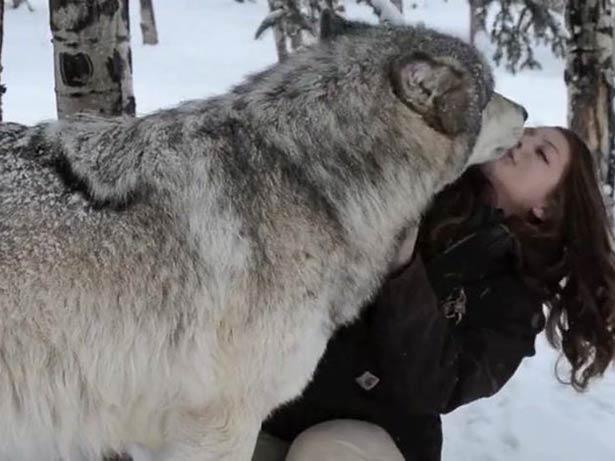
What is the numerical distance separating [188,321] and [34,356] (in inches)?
16.4

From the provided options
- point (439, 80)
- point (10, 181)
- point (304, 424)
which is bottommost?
point (304, 424)

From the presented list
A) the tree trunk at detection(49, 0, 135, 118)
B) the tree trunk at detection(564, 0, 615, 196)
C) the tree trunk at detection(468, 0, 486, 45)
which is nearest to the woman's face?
the tree trunk at detection(49, 0, 135, 118)

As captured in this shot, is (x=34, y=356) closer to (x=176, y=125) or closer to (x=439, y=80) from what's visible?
(x=176, y=125)

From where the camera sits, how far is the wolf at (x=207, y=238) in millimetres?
2701

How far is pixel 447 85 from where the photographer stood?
2857mm

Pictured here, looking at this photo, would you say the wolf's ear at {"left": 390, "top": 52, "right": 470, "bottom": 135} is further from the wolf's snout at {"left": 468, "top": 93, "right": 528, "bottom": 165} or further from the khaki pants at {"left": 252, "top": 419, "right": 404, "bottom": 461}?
the khaki pants at {"left": 252, "top": 419, "right": 404, "bottom": 461}

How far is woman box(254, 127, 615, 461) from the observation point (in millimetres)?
3281

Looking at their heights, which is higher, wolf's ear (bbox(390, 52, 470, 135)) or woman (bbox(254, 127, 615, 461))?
wolf's ear (bbox(390, 52, 470, 135))

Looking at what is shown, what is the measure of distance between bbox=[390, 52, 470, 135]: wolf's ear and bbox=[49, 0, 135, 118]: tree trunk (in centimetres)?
177

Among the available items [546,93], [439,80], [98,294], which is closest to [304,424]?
[98,294]

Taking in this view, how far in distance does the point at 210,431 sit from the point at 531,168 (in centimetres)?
138

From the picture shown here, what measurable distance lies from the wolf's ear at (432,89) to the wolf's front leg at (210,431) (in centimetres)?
98

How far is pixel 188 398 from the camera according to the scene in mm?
2850

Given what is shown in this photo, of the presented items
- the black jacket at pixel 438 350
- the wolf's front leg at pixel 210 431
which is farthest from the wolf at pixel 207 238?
the black jacket at pixel 438 350
